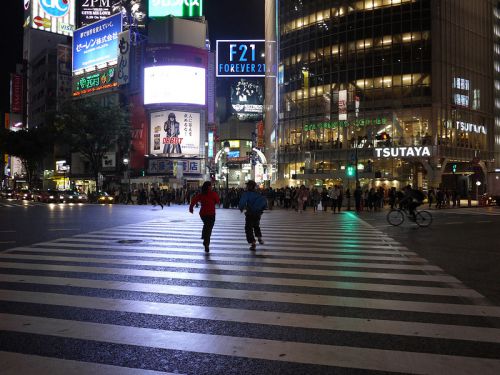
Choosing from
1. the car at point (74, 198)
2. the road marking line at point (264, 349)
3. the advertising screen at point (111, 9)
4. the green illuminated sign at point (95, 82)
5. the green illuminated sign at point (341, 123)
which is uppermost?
the advertising screen at point (111, 9)

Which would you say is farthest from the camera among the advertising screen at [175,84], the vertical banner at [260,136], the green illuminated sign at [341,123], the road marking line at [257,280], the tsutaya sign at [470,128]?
the vertical banner at [260,136]

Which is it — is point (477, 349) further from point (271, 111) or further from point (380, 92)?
point (271, 111)

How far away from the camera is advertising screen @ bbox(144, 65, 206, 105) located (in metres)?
56.3

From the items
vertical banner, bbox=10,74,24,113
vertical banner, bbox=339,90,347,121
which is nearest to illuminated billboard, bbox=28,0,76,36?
vertical banner, bbox=10,74,24,113

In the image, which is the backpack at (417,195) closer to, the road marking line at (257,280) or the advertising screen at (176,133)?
the road marking line at (257,280)

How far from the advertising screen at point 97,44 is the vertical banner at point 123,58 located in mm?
1761

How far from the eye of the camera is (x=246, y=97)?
295 feet

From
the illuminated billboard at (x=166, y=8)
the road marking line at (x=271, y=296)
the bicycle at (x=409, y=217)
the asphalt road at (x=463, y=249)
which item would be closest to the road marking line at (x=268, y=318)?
the road marking line at (x=271, y=296)

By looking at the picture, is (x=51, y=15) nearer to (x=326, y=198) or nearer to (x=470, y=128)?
(x=470, y=128)

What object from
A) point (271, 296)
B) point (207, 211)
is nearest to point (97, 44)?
point (207, 211)

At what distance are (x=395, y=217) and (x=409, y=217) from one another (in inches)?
35.4

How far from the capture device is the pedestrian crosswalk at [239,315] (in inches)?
180

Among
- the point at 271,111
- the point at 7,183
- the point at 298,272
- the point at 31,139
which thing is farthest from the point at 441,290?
the point at 7,183

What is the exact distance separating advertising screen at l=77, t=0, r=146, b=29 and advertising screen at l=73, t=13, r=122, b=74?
3352mm
